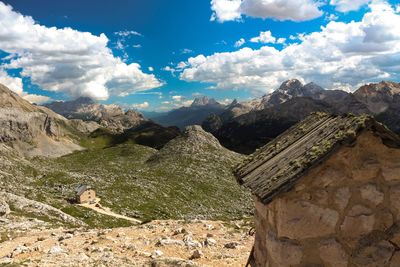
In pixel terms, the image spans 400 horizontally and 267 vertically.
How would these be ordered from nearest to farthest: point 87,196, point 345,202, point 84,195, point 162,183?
point 345,202
point 84,195
point 87,196
point 162,183

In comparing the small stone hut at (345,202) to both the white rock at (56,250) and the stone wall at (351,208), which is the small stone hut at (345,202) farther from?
the white rock at (56,250)

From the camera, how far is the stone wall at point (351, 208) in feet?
26.9

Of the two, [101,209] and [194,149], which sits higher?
[194,149]

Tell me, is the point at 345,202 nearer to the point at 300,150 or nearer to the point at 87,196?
the point at 300,150

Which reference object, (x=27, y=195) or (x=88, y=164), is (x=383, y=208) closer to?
(x=27, y=195)

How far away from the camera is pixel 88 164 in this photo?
5453 inches

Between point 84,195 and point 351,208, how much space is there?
73402 mm

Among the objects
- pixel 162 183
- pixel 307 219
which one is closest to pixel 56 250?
pixel 307 219

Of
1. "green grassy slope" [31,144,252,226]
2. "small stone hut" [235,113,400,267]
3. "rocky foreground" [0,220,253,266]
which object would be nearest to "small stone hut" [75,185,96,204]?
"green grassy slope" [31,144,252,226]

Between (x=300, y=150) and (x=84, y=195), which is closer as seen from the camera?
(x=300, y=150)

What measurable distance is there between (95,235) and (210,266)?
1031 cm

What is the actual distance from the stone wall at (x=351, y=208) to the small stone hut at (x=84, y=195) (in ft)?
236

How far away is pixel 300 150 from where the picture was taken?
9.32 meters

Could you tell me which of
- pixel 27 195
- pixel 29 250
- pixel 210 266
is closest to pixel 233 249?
pixel 210 266
